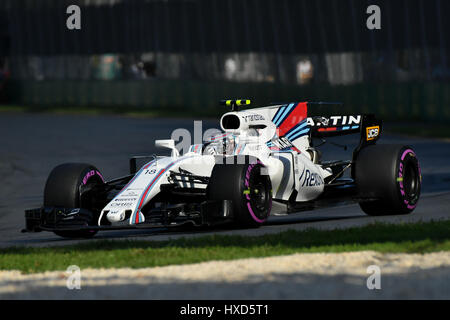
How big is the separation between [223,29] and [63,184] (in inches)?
1084

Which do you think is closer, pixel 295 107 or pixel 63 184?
pixel 63 184

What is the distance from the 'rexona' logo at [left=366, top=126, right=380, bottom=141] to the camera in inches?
576

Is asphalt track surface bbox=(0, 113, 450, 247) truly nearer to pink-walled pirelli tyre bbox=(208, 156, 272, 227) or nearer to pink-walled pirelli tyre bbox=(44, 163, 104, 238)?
pink-walled pirelli tyre bbox=(208, 156, 272, 227)

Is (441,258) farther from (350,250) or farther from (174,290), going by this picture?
(174,290)

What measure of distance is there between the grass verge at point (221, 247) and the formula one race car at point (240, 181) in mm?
622

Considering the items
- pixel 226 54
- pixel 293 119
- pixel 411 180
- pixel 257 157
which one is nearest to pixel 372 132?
pixel 411 180

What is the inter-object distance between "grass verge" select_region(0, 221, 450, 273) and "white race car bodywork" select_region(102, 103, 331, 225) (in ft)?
3.12

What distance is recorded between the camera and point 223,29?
39531 millimetres

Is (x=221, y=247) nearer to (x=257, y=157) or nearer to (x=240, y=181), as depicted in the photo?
(x=240, y=181)

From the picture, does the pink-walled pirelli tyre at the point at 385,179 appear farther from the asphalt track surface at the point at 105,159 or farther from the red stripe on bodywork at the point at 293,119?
the red stripe on bodywork at the point at 293,119

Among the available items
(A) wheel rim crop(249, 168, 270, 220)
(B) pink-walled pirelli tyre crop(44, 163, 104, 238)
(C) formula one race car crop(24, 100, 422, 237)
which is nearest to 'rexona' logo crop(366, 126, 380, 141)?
(C) formula one race car crop(24, 100, 422, 237)

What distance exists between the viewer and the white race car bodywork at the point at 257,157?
1219cm

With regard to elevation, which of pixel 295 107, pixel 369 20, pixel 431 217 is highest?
pixel 369 20
